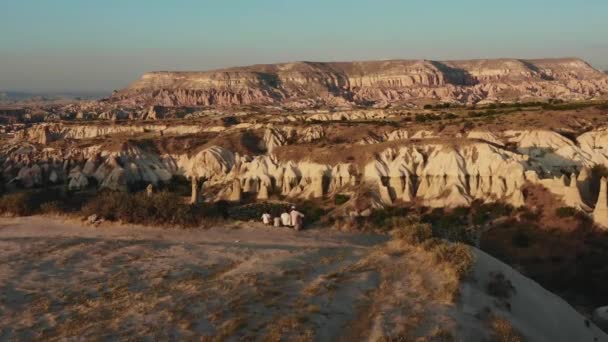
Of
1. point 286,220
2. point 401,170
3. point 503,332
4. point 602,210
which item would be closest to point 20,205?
point 286,220

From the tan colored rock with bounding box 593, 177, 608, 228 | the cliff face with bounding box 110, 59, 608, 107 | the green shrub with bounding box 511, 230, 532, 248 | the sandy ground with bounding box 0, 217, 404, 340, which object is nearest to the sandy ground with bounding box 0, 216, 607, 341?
the sandy ground with bounding box 0, 217, 404, 340

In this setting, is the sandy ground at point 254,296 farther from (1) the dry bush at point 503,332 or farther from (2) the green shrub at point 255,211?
(2) the green shrub at point 255,211

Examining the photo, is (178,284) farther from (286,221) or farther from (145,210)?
(286,221)

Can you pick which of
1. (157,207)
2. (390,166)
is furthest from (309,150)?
(157,207)

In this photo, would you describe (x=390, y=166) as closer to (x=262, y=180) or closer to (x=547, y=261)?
Result: (x=262, y=180)

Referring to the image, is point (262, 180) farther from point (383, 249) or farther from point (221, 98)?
point (221, 98)

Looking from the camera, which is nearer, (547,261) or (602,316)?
(602,316)

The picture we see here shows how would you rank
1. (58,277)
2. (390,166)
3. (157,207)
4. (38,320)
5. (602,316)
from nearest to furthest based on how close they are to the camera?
1. (38,320)
2. (58,277)
3. (602,316)
4. (157,207)
5. (390,166)

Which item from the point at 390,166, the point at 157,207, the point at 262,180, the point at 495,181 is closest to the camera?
the point at 157,207

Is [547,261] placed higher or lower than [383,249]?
lower
